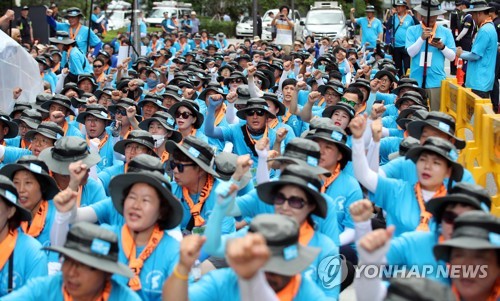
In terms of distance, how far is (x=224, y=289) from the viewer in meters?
4.46

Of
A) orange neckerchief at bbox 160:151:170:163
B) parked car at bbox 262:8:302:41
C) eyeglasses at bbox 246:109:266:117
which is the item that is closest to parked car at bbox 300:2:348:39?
parked car at bbox 262:8:302:41

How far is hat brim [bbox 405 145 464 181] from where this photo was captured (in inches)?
231

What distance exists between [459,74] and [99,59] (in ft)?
25.6

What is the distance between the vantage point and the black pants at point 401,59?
18.2 m

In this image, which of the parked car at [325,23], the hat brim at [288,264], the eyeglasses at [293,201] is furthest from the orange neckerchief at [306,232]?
the parked car at [325,23]

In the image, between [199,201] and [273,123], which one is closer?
[199,201]

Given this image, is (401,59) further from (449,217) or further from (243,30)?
(243,30)

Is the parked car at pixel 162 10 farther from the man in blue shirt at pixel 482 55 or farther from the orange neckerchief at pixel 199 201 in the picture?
the orange neckerchief at pixel 199 201

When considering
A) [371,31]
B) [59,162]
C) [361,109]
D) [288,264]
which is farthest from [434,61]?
[371,31]

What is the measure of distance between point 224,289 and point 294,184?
0.89 metres

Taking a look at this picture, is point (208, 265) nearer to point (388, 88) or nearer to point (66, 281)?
point (66, 281)

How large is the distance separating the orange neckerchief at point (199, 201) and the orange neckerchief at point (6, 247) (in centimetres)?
157

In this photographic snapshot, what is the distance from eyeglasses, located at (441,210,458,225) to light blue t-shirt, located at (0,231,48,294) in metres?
2.38

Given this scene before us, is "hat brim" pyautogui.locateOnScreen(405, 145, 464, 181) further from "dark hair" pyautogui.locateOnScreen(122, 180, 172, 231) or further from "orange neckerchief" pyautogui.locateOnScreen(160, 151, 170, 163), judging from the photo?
"orange neckerchief" pyautogui.locateOnScreen(160, 151, 170, 163)
